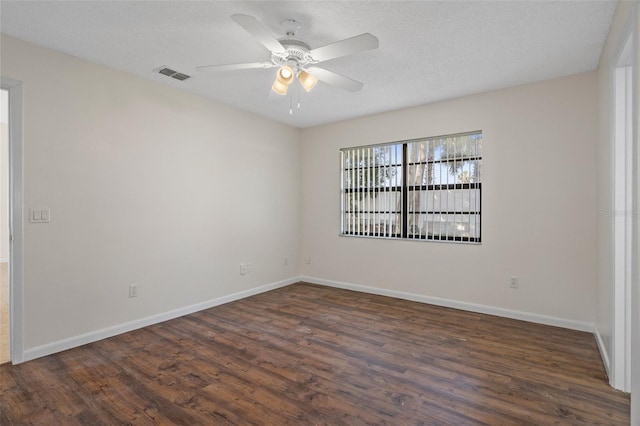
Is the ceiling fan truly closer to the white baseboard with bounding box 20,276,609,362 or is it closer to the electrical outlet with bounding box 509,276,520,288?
the white baseboard with bounding box 20,276,609,362

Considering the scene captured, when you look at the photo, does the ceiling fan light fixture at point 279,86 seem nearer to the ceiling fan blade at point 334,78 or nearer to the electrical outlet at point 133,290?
the ceiling fan blade at point 334,78

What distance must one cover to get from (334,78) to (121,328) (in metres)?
3.10

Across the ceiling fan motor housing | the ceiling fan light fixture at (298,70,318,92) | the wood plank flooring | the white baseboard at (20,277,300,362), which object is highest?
the ceiling fan motor housing

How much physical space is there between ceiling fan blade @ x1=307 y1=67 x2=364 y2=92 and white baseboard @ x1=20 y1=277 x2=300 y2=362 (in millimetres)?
2967

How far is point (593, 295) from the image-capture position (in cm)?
323

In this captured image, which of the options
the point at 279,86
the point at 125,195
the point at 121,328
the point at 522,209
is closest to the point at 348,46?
the point at 279,86

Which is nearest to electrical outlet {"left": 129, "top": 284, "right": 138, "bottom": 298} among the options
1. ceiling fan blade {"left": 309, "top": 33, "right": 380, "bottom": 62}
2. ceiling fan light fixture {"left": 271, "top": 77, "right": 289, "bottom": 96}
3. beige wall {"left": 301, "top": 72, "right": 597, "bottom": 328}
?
ceiling fan light fixture {"left": 271, "top": 77, "right": 289, "bottom": 96}

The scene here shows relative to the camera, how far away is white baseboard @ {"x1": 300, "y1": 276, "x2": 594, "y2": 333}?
3329 millimetres

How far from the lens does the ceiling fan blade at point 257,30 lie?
184 cm

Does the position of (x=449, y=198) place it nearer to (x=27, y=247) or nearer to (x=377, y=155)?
(x=377, y=155)

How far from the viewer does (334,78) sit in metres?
2.60

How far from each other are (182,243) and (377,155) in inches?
115

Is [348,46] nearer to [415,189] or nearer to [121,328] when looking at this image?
[415,189]

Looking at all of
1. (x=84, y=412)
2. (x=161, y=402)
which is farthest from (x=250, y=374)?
(x=84, y=412)
